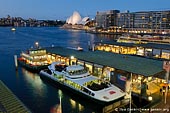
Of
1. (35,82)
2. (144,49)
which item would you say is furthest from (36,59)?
(144,49)

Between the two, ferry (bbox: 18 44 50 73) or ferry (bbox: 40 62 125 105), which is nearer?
ferry (bbox: 40 62 125 105)

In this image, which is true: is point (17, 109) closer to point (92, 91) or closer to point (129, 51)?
point (92, 91)

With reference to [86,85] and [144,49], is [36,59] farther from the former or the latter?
[144,49]

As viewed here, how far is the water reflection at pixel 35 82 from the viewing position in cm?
3369

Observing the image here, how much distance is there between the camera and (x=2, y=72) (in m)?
45.6

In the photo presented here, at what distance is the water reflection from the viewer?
111 ft

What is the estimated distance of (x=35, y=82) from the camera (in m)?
38.8

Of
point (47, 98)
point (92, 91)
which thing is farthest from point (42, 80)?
point (92, 91)

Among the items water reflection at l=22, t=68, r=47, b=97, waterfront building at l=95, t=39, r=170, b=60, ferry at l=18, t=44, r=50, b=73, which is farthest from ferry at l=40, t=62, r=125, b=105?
waterfront building at l=95, t=39, r=170, b=60

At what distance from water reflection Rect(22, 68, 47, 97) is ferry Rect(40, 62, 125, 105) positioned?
238 centimetres

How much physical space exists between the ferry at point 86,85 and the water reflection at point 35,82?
93.6 inches

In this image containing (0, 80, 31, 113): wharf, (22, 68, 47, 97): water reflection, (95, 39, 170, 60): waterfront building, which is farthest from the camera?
(95, 39, 170, 60): waterfront building

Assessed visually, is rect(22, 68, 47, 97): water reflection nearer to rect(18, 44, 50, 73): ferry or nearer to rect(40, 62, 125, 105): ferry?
rect(18, 44, 50, 73): ferry

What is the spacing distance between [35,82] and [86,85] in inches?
539
